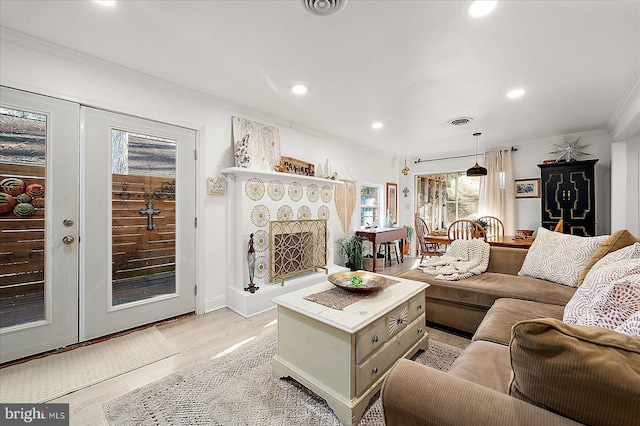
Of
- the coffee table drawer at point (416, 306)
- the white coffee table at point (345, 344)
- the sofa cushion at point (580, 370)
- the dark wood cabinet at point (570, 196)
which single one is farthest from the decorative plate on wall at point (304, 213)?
the dark wood cabinet at point (570, 196)

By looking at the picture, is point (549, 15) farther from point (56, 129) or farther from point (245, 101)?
point (56, 129)

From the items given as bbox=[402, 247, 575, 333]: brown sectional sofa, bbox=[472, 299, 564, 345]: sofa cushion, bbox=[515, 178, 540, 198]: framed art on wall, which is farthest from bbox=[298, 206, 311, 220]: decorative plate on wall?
bbox=[515, 178, 540, 198]: framed art on wall

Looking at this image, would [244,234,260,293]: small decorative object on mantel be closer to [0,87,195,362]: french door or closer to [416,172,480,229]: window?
[0,87,195,362]: french door

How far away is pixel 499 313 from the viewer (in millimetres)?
1810

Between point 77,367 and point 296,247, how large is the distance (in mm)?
2313

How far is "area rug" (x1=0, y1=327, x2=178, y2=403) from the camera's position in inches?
66.2

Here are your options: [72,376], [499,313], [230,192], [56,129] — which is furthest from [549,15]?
[72,376]

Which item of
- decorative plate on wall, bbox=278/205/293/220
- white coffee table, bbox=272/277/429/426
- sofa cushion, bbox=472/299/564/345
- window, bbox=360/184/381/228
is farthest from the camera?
window, bbox=360/184/381/228

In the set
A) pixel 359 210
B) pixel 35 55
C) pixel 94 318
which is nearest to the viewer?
pixel 35 55

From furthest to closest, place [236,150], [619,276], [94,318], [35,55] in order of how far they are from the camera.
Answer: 1. [236,150]
2. [94,318]
3. [35,55]
4. [619,276]

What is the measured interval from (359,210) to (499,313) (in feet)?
12.1

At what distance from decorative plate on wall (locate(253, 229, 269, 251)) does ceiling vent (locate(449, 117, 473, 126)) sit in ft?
9.93

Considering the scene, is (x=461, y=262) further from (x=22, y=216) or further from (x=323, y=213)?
(x=22, y=216)

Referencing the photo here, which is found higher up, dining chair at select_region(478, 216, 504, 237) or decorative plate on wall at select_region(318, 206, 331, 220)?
decorative plate on wall at select_region(318, 206, 331, 220)
